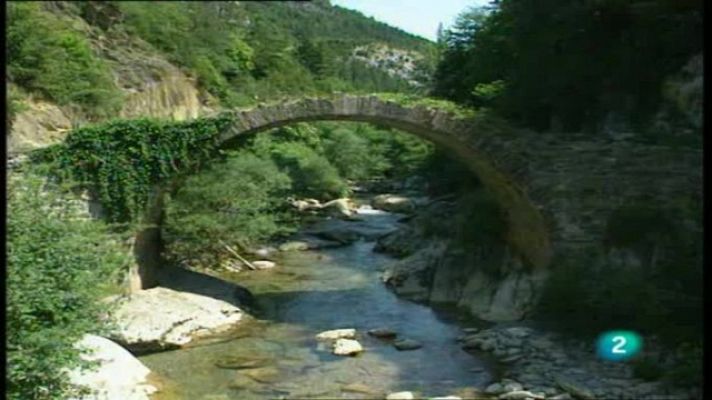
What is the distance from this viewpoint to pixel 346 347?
9977 millimetres

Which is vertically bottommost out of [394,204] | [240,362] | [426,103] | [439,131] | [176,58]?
[240,362]

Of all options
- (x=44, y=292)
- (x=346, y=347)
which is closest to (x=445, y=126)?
(x=346, y=347)

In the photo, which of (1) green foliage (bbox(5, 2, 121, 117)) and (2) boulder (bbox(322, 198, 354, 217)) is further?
(2) boulder (bbox(322, 198, 354, 217))

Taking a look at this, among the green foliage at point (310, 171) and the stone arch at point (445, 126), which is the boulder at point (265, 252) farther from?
the stone arch at point (445, 126)

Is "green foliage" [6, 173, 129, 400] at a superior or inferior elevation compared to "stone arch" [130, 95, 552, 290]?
inferior

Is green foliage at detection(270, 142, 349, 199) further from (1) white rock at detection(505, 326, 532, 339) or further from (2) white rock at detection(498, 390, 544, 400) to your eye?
(2) white rock at detection(498, 390, 544, 400)

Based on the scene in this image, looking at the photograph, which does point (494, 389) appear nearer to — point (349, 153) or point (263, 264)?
point (263, 264)

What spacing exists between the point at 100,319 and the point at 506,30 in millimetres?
9724

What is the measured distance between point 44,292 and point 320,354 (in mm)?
4553

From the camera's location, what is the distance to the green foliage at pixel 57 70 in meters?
11.1

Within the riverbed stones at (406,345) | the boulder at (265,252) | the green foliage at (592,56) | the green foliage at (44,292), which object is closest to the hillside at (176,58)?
the green foliage at (44,292)

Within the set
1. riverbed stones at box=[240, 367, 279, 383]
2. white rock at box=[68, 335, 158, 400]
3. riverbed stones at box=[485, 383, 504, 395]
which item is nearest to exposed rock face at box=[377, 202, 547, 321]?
riverbed stones at box=[485, 383, 504, 395]

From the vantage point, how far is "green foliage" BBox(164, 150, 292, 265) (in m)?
13.7

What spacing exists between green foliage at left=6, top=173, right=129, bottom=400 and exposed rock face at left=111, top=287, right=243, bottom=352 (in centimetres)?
329
